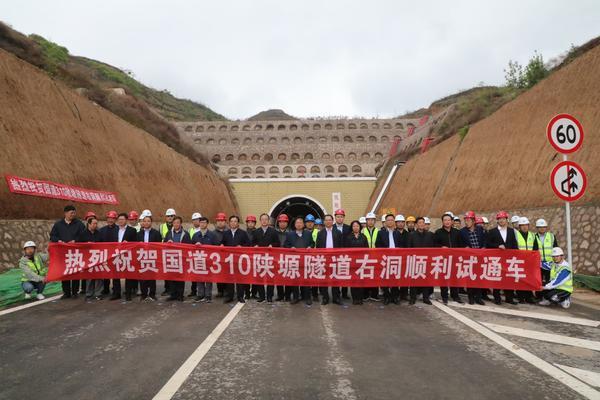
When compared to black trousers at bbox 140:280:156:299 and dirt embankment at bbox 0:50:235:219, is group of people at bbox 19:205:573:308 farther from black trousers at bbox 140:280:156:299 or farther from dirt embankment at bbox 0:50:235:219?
dirt embankment at bbox 0:50:235:219

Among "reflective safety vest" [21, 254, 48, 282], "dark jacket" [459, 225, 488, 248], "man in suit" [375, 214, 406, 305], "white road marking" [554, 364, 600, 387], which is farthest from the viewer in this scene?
"man in suit" [375, 214, 406, 305]

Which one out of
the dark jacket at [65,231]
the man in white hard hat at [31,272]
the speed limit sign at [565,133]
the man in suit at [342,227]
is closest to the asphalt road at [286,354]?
the man in white hard hat at [31,272]

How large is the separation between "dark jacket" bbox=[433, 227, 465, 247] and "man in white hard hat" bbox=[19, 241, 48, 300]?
914cm

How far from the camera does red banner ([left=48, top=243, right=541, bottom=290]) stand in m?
8.90

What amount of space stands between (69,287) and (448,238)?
351 inches

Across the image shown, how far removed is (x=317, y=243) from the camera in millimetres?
9648

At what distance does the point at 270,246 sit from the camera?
9375 mm

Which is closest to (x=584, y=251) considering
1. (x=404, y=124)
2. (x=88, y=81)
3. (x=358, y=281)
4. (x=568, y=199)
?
(x=568, y=199)

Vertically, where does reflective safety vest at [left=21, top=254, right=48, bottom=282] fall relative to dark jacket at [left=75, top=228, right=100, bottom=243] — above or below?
below

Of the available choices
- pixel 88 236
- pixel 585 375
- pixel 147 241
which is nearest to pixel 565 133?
pixel 585 375

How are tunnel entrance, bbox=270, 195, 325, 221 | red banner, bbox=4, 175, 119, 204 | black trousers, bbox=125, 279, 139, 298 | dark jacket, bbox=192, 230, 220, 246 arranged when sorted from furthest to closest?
tunnel entrance, bbox=270, 195, 325, 221 → red banner, bbox=4, 175, 119, 204 → dark jacket, bbox=192, 230, 220, 246 → black trousers, bbox=125, 279, 139, 298

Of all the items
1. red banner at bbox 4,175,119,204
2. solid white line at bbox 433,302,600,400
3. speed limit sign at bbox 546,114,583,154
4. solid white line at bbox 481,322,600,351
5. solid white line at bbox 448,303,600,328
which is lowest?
solid white line at bbox 448,303,600,328

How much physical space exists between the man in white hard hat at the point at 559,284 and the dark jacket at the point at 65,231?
10.8 m

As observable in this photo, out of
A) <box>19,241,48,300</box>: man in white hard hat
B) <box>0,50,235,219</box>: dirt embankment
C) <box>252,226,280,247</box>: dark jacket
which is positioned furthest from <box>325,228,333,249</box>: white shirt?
<box>0,50,235,219</box>: dirt embankment
